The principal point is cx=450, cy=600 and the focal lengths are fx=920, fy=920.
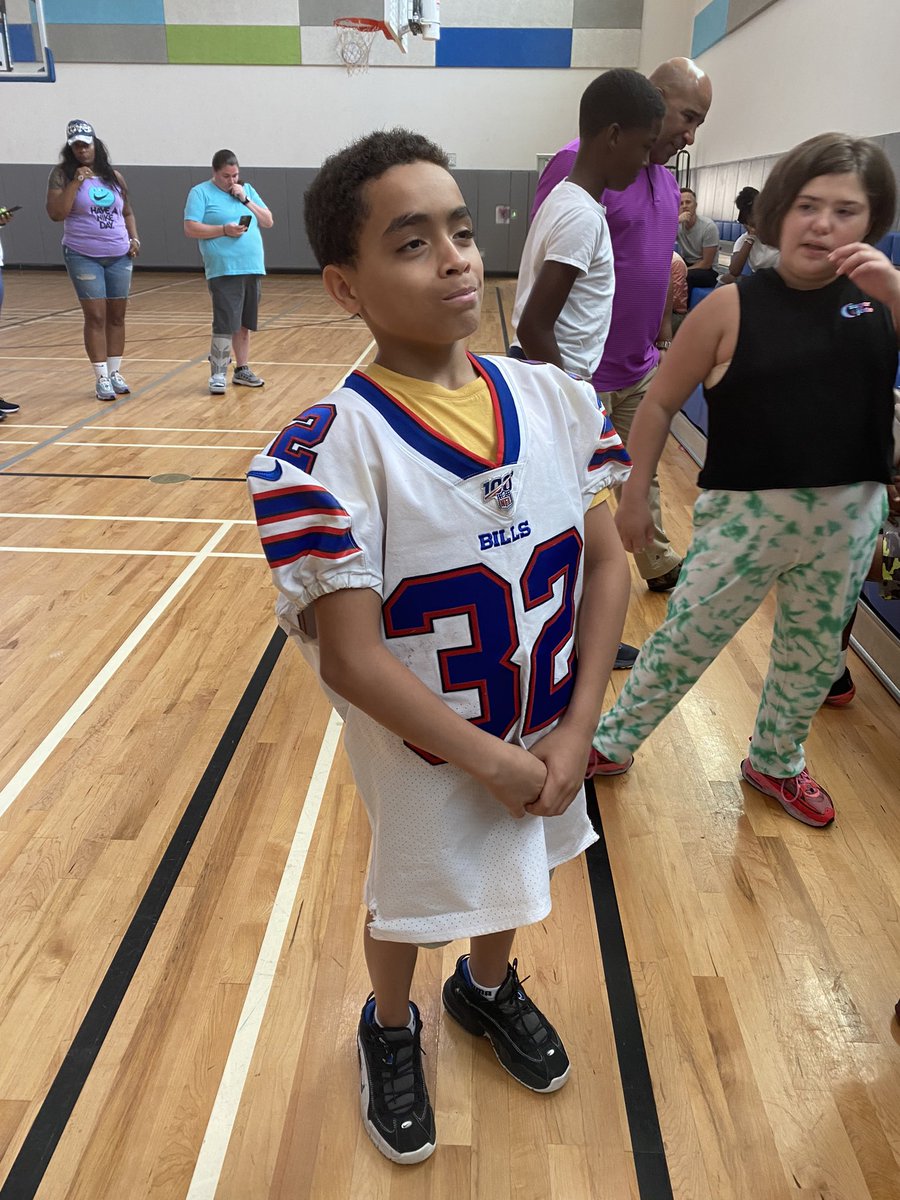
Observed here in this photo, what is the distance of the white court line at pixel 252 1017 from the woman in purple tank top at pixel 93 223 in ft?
15.5

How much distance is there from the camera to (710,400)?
1884 mm

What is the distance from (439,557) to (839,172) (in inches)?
44.6

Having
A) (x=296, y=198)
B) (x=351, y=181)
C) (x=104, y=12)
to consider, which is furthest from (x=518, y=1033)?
(x=104, y=12)

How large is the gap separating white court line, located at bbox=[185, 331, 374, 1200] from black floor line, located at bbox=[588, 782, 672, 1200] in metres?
0.64

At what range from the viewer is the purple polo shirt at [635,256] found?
2.46m

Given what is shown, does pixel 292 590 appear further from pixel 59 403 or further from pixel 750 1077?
pixel 59 403

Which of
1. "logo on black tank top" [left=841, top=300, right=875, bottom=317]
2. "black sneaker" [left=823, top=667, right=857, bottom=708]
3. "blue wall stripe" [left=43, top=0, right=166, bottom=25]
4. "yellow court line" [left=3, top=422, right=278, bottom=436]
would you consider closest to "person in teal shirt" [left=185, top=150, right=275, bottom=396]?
"yellow court line" [left=3, top=422, right=278, bottom=436]

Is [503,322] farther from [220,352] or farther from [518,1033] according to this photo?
[518,1033]

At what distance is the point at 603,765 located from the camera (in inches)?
93.2

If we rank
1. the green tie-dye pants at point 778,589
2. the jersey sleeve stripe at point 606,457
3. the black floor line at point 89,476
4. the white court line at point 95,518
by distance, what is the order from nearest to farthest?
1. the jersey sleeve stripe at point 606,457
2. the green tie-dye pants at point 778,589
3. the white court line at point 95,518
4. the black floor line at point 89,476

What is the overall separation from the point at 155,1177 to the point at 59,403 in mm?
5952

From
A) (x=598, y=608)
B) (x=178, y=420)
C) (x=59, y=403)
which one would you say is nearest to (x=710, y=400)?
(x=598, y=608)

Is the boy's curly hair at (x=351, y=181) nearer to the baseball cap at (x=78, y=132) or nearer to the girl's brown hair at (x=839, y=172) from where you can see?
the girl's brown hair at (x=839, y=172)

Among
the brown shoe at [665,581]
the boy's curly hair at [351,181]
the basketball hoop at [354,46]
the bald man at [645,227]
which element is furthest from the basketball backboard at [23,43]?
the boy's curly hair at [351,181]
